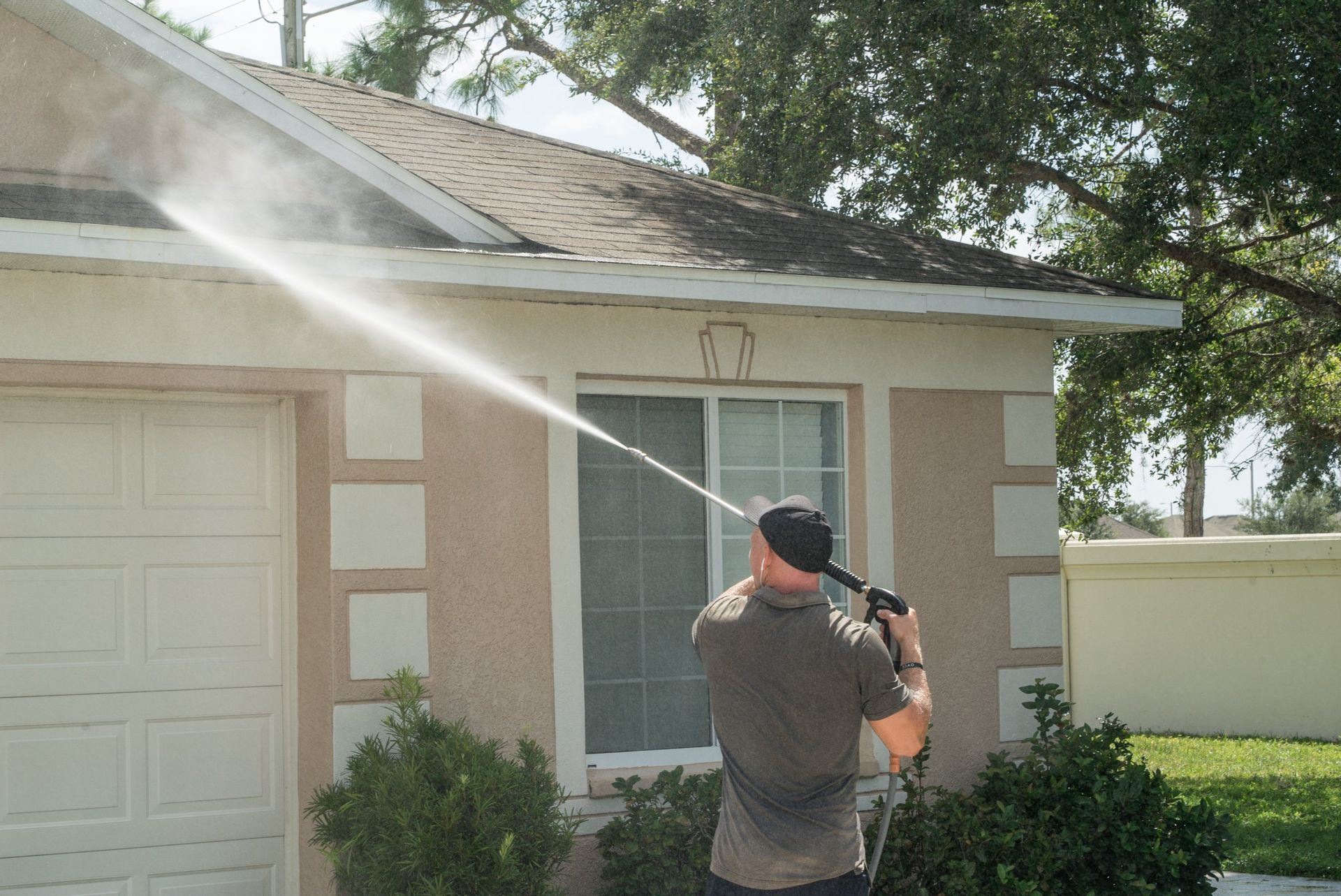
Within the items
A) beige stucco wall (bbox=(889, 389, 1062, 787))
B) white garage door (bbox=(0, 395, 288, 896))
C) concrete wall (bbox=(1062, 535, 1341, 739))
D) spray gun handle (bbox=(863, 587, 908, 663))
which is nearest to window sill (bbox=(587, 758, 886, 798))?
beige stucco wall (bbox=(889, 389, 1062, 787))

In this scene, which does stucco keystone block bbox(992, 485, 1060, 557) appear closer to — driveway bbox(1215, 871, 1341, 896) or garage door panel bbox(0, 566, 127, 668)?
driveway bbox(1215, 871, 1341, 896)

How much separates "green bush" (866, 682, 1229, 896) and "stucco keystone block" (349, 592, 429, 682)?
2.39 meters

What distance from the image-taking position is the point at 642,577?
263 inches

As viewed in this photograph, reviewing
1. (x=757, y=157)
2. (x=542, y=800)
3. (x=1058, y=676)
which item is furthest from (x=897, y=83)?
(x=542, y=800)

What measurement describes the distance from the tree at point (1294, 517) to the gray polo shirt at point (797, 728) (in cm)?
4244

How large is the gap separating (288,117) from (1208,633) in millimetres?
13496

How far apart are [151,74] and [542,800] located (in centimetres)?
359

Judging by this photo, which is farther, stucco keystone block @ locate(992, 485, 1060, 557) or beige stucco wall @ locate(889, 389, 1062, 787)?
stucco keystone block @ locate(992, 485, 1060, 557)

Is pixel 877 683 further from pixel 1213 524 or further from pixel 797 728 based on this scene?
pixel 1213 524

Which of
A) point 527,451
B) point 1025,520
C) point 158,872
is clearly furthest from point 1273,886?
point 158,872

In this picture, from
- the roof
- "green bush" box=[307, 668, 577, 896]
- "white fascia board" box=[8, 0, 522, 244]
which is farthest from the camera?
"white fascia board" box=[8, 0, 522, 244]

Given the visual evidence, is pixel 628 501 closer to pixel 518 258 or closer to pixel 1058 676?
pixel 518 258

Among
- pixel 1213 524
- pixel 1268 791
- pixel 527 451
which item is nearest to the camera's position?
pixel 527 451

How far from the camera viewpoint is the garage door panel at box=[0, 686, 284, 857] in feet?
18.5
